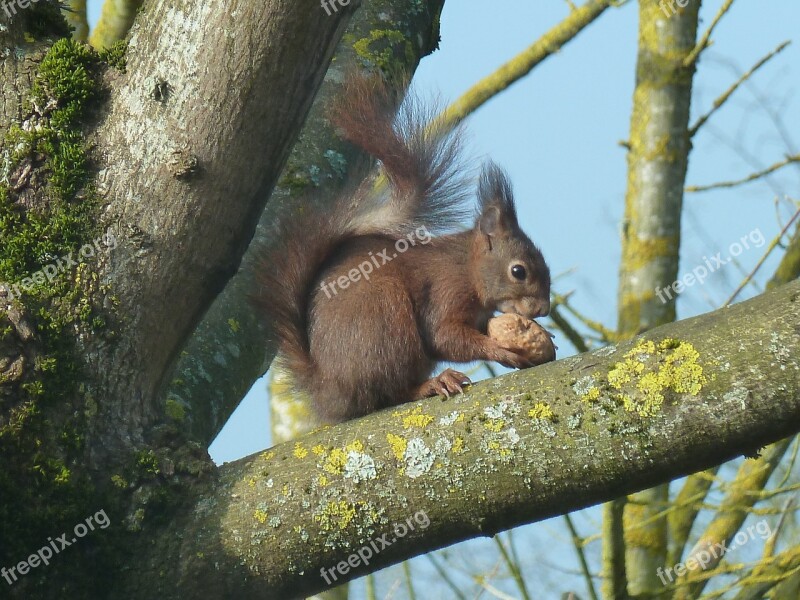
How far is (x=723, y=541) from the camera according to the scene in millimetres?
4164

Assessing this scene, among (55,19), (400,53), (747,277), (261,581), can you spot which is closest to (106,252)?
(55,19)

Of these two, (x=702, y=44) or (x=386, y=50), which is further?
(x=702, y=44)

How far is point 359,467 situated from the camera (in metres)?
2.25

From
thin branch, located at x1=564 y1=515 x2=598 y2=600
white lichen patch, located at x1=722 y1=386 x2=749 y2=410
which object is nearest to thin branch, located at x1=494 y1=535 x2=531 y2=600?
thin branch, located at x1=564 y1=515 x2=598 y2=600

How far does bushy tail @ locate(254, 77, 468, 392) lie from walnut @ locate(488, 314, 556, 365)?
0.53 metres

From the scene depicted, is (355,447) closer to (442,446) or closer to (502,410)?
(442,446)

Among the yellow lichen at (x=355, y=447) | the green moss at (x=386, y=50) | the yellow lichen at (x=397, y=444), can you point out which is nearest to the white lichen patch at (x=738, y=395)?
the yellow lichen at (x=397, y=444)

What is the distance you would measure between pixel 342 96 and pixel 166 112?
1.20 m

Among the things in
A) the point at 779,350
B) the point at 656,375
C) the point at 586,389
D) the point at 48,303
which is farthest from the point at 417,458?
the point at 48,303

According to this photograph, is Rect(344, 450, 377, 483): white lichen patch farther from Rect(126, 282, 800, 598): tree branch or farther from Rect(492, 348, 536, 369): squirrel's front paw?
Rect(492, 348, 536, 369): squirrel's front paw

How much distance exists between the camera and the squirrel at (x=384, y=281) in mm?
3297

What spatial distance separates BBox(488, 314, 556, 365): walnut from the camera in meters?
3.24

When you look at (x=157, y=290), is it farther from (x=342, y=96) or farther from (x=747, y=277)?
(x=747, y=277)

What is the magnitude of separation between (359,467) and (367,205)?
1.58 m
